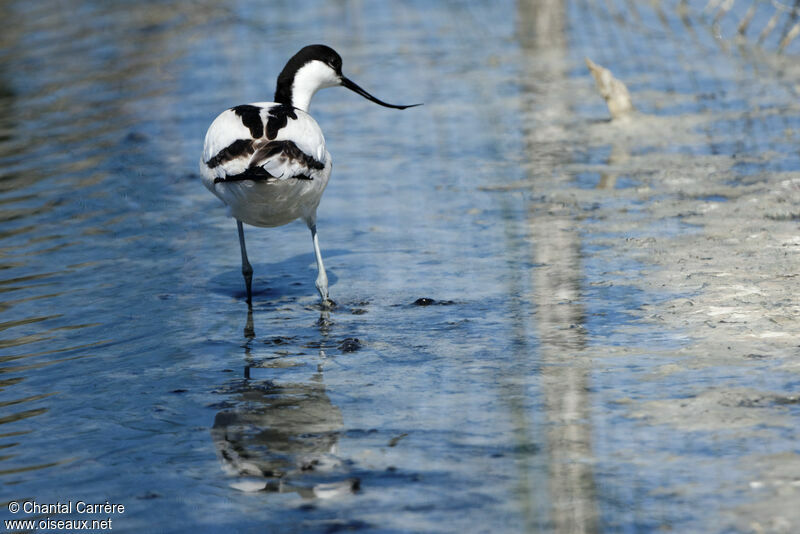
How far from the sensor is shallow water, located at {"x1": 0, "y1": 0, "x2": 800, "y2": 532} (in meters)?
3.60

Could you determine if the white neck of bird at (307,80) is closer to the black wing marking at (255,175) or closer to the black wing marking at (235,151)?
the black wing marking at (235,151)

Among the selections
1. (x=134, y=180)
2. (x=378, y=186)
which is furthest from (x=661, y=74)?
(x=134, y=180)

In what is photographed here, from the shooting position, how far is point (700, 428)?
385 cm

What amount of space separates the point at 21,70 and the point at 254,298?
7.29 m

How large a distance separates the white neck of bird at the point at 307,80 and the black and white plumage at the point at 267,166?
2.59ft

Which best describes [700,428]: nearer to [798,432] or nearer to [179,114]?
[798,432]

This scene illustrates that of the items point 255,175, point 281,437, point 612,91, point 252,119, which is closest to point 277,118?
point 252,119

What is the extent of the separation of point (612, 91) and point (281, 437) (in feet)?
18.0

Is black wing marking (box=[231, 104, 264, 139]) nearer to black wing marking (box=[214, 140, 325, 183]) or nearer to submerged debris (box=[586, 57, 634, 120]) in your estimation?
black wing marking (box=[214, 140, 325, 183])

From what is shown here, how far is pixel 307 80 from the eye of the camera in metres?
6.70

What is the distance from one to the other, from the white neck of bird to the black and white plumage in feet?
2.59

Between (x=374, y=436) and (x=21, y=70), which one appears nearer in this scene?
(x=374, y=436)
